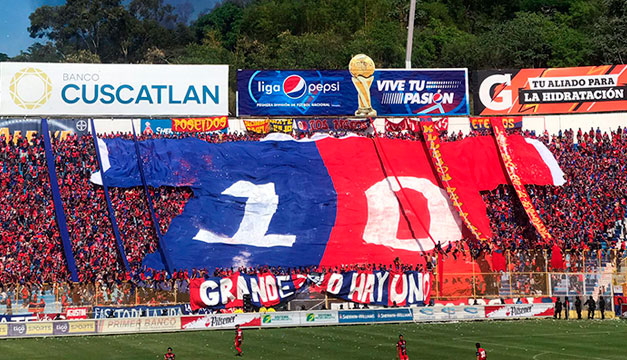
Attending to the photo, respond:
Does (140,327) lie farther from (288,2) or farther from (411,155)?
(288,2)

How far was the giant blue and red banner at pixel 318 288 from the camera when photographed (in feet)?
154

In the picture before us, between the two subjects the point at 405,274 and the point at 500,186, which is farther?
the point at 500,186

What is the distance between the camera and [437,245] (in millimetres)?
55344

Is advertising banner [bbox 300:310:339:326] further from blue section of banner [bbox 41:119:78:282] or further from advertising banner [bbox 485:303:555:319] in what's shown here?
blue section of banner [bbox 41:119:78:282]

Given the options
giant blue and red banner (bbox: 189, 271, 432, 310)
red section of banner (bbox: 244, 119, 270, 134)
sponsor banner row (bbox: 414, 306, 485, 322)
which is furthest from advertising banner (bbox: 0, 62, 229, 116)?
sponsor banner row (bbox: 414, 306, 485, 322)

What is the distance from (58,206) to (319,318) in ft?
63.0

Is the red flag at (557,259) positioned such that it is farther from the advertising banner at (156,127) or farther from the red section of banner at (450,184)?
the advertising banner at (156,127)

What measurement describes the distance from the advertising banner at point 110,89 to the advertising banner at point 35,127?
3.38 ft

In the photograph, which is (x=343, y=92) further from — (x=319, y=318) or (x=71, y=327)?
(x=71, y=327)

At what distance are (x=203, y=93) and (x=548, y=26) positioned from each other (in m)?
52.3

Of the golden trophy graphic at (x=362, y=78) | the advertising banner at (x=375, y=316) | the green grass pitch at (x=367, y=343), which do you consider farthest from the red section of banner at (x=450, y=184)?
the green grass pitch at (x=367, y=343)

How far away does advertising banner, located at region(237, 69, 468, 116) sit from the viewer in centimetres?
6475

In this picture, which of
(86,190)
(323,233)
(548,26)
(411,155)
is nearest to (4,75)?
(86,190)

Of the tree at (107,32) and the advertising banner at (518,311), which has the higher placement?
the tree at (107,32)
